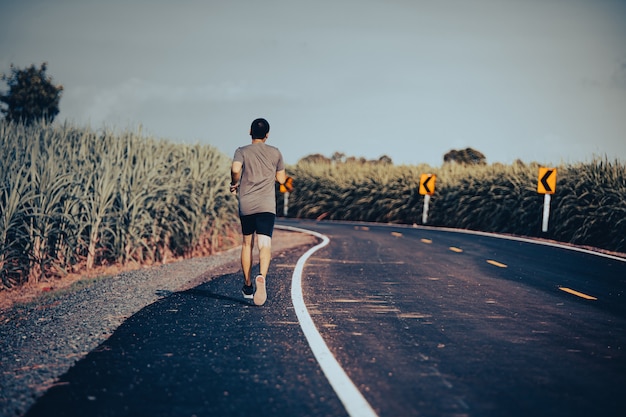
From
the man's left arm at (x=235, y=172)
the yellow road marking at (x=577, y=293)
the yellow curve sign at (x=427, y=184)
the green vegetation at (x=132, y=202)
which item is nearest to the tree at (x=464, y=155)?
the yellow curve sign at (x=427, y=184)

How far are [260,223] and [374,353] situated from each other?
255cm

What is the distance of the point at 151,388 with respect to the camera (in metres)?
4.27

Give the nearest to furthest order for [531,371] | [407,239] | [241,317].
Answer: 1. [531,371]
2. [241,317]
3. [407,239]

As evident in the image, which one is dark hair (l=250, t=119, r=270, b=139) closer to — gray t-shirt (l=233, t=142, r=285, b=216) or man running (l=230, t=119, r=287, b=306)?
man running (l=230, t=119, r=287, b=306)

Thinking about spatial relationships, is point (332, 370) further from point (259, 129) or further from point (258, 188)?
point (259, 129)

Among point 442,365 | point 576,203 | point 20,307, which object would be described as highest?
point 576,203

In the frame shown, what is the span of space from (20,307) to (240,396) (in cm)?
530

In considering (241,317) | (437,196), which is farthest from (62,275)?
(437,196)

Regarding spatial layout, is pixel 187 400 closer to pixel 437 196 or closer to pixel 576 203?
pixel 576 203

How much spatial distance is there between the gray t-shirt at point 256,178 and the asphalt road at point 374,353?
115cm

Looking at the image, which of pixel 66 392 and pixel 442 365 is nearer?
pixel 66 392

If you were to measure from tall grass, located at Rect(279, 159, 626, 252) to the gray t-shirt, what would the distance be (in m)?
13.0

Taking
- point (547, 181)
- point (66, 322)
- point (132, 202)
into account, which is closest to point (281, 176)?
point (66, 322)

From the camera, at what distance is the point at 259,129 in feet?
24.7
